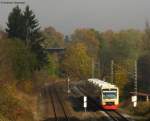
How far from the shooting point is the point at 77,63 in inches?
4230

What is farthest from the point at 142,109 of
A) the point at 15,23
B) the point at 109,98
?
the point at 15,23

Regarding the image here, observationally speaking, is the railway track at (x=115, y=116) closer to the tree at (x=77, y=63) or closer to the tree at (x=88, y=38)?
the tree at (x=77, y=63)

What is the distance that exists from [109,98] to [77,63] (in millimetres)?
65689

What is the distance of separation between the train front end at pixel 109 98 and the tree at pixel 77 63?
61.6 m

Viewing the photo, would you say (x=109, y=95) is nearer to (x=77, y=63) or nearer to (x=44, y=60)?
(x=44, y=60)

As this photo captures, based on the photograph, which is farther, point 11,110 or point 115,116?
point 115,116

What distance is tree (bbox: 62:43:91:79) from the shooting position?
106 metres

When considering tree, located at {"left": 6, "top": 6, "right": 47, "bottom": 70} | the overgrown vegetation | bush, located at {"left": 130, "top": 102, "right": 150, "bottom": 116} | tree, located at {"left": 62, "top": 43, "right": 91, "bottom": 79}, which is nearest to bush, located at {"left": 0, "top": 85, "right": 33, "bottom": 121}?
the overgrown vegetation

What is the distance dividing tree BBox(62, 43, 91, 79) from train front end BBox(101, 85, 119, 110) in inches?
2426

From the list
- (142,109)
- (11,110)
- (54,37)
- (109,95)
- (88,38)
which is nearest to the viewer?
(11,110)

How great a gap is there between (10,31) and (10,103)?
4317cm

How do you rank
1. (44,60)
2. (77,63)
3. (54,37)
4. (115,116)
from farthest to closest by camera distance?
(54,37)
(77,63)
(44,60)
(115,116)

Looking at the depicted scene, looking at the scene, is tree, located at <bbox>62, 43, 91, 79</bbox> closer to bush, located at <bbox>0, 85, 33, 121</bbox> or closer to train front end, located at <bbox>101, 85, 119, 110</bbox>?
train front end, located at <bbox>101, 85, 119, 110</bbox>

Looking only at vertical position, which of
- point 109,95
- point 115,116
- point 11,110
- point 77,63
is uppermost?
point 77,63
